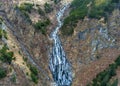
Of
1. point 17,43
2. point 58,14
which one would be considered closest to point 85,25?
point 58,14

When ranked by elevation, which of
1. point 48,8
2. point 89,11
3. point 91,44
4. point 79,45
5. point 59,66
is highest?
point 89,11

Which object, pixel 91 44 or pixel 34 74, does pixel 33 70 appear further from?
pixel 91 44

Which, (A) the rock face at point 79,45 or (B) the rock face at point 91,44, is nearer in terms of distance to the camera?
(A) the rock face at point 79,45

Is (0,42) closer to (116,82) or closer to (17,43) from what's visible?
(17,43)

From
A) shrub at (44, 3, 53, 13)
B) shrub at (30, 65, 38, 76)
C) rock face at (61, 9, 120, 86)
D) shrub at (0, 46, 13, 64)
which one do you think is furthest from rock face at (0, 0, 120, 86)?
shrub at (0, 46, 13, 64)

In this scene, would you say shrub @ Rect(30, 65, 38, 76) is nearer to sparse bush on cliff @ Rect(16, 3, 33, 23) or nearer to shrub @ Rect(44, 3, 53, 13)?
sparse bush on cliff @ Rect(16, 3, 33, 23)

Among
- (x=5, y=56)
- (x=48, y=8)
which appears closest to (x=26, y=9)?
(x=48, y=8)

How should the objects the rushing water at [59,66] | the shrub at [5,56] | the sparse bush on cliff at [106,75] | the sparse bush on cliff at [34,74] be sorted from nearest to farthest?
the sparse bush on cliff at [106,75] < the shrub at [5,56] < the sparse bush on cliff at [34,74] < the rushing water at [59,66]

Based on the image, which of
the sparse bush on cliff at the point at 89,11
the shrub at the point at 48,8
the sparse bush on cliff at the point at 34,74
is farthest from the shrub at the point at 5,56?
the shrub at the point at 48,8

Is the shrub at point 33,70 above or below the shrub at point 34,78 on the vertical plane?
above

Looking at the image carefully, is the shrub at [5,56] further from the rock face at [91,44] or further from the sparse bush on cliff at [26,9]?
the rock face at [91,44]

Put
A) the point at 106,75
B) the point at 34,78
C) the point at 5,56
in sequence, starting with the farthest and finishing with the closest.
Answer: the point at 34,78
the point at 106,75
the point at 5,56
